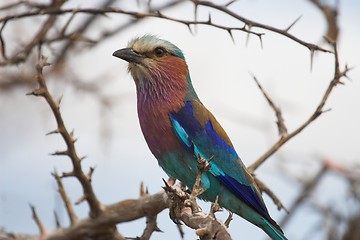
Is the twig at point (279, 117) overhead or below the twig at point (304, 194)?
overhead

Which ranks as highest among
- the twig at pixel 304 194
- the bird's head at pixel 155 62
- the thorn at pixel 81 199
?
the bird's head at pixel 155 62

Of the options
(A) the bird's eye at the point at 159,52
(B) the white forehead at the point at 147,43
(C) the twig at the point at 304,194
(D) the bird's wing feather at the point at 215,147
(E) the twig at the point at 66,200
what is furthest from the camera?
(C) the twig at the point at 304,194

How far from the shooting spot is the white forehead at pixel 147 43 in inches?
239

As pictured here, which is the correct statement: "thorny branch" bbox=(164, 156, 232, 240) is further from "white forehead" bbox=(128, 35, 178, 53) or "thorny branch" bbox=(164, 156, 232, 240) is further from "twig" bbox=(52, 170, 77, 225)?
"white forehead" bbox=(128, 35, 178, 53)

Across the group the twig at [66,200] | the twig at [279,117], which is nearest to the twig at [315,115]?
the twig at [279,117]

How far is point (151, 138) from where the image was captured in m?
5.85

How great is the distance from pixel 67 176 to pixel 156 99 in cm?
101

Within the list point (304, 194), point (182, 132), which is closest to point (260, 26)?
point (182, 132)

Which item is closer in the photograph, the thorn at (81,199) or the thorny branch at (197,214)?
the thorny branch at (197,214)

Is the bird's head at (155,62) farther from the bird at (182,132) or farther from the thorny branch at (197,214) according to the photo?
the thorny branch at (197,214)

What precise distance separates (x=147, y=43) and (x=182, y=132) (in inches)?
29.2

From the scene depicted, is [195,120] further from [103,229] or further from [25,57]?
[25,57]

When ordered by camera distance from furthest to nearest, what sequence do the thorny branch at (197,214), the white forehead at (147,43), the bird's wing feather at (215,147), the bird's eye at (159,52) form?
1. the bird's eye at (159,52)
2. the white forehead at (147,43)
3. the bird's wing feather at (215,147)
4. the thorny branch at (197,214)

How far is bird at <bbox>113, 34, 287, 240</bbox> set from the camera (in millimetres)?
5836
